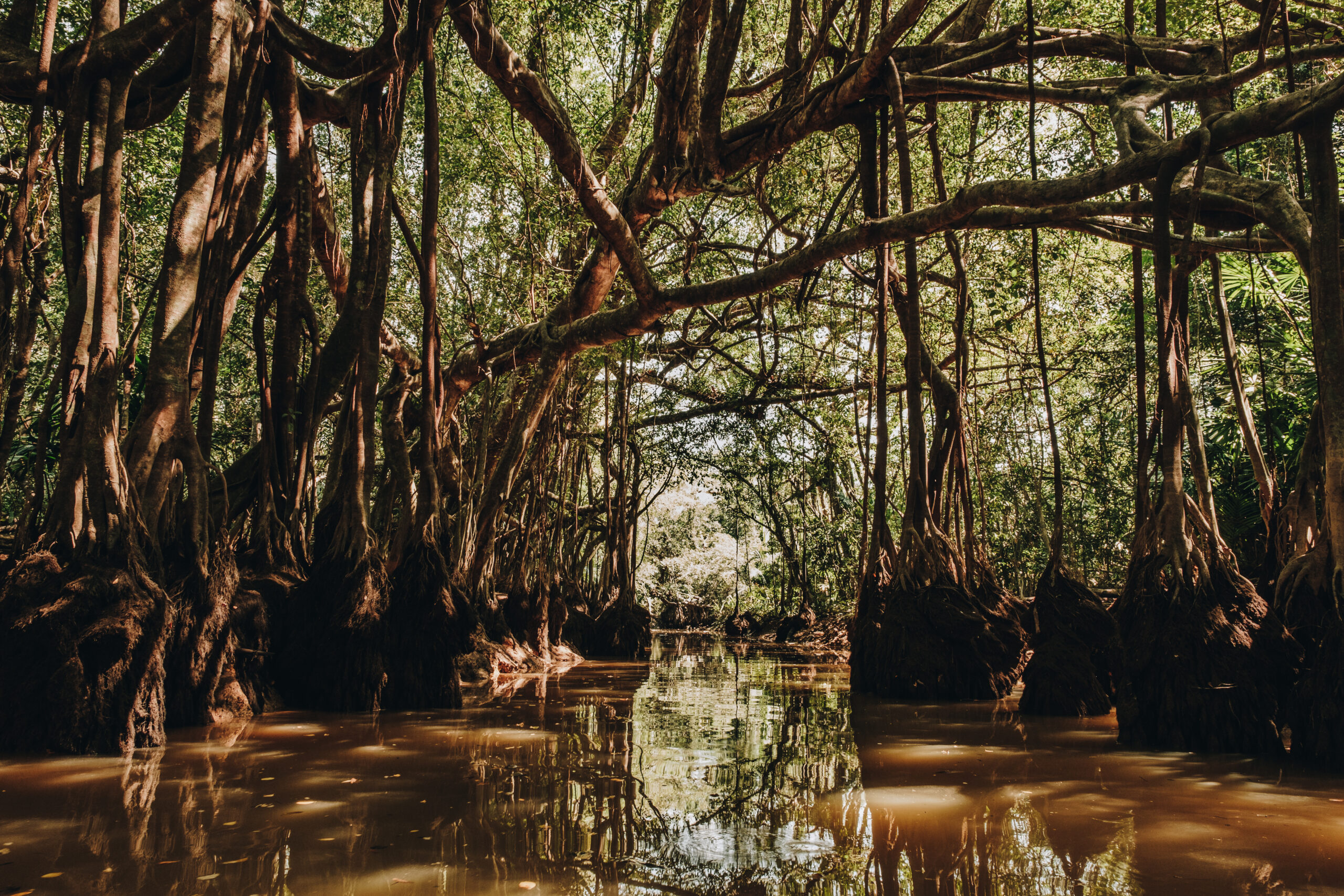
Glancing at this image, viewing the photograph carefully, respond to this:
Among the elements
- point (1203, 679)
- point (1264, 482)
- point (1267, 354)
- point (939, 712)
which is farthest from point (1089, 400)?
point (1203, 679)

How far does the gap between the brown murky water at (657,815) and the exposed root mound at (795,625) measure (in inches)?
338

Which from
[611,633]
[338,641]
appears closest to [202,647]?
[338,641]

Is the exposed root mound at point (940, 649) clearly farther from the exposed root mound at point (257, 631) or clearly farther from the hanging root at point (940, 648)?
the exposed root mound at point (257, 631)

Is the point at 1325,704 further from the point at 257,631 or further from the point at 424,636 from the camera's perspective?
the point at 257,631

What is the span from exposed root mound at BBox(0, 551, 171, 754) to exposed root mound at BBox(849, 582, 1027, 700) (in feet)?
13.0

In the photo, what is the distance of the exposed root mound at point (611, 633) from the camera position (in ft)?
32.3

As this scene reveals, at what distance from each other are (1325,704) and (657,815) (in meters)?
2.36

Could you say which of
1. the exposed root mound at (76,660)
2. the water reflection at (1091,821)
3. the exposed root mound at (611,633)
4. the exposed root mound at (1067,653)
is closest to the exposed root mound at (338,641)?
the exposed root mound at (76,660)

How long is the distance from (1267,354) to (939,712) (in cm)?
567

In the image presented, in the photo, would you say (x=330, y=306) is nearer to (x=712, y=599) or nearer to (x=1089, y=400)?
(x=1089, y=400)

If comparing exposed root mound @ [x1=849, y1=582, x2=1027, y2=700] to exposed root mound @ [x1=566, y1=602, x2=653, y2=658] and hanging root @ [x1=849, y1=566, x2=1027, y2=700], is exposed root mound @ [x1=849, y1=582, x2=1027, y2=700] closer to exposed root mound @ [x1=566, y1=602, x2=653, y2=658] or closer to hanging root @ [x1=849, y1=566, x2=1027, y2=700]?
hanging root @ [x1=849, y1=566, x2=1027, y2=700]

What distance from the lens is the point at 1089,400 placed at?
9867mm

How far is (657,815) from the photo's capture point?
7.43 feet

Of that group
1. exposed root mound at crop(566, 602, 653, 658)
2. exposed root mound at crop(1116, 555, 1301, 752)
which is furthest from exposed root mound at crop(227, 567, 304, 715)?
exposed root mound at crop(566, 602, 653, 658)
